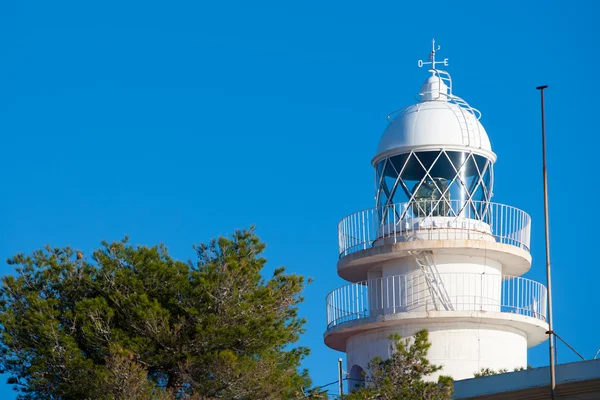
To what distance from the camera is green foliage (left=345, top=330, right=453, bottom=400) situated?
914 inches

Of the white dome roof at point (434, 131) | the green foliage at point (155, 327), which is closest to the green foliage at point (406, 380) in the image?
the green foliage at point (155, 327)

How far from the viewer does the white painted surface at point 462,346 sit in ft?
91.0

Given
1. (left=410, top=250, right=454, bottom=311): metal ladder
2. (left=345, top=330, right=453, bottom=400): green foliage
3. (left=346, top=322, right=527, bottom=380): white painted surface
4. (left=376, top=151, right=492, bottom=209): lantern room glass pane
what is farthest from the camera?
(left=376, top=151, right=492, bottom=209): lantern room glass pane

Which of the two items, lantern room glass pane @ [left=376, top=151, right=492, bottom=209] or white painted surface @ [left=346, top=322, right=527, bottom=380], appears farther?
lantern room glass pane @ [left=376, top=151, right=492, bottom=209]

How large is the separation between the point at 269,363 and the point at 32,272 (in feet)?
15.8

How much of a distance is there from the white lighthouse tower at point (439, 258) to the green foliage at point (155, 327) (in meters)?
3.40

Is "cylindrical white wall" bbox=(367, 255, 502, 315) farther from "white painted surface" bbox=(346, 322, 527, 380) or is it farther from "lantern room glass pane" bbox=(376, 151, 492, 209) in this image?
"lantern room glass pane" bbox=(376, 151, 492, 209)

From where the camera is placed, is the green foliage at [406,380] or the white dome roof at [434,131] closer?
the green foliage at [406,380]

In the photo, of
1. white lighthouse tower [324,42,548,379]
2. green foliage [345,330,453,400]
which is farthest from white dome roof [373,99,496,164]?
green foliage [345,330,453,400]

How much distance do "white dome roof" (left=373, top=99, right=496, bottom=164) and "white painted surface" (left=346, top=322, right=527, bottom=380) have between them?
368 centimetres

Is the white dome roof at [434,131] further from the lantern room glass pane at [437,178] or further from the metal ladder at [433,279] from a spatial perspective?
the metal ladder at [433,279]

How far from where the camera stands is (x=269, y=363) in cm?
2405

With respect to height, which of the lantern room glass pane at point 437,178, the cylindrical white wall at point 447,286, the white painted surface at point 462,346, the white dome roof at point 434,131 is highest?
the white dome roof at point 434,131

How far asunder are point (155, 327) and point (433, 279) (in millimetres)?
6430
